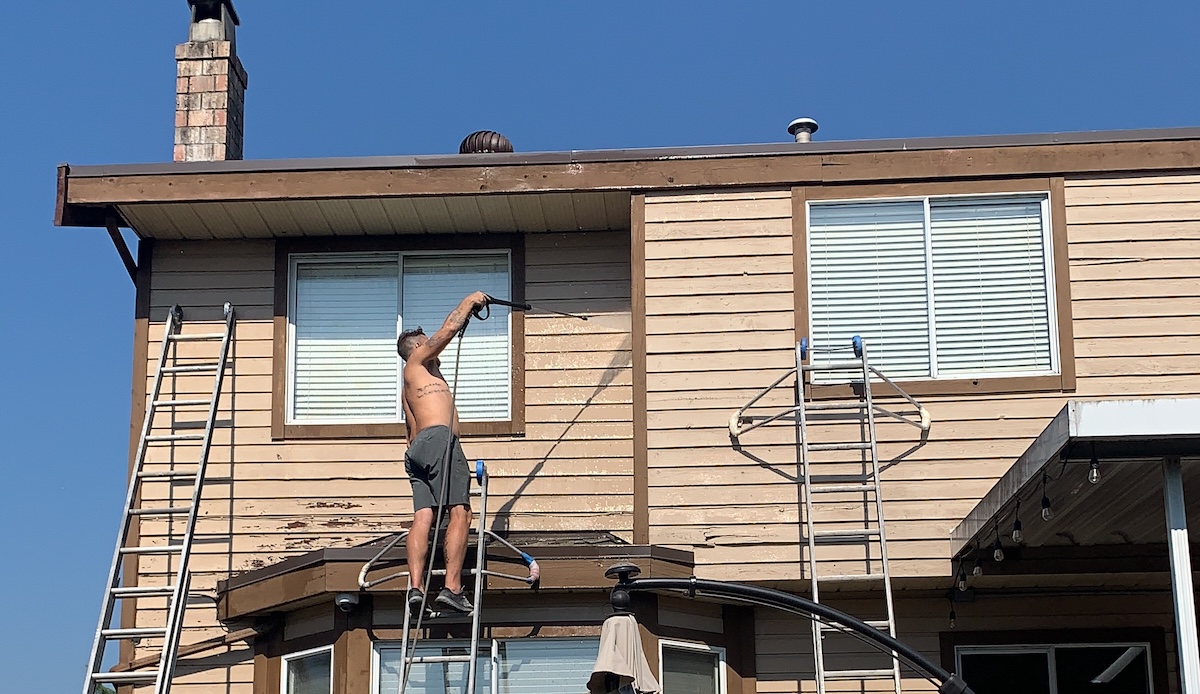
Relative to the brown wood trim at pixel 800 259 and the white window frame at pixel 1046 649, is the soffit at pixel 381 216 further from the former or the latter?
the white window frame at pixel 1046 649

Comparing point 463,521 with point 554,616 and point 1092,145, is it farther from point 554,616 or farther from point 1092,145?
point 1092,145

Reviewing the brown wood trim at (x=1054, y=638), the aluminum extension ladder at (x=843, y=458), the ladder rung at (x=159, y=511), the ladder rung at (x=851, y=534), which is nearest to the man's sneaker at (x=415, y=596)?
the ladder rung at (x=159, y=511)

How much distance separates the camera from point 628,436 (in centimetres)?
1273

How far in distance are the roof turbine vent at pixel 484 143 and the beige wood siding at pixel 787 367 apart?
1.64 meters

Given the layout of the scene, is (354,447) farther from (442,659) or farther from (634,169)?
(634,169)

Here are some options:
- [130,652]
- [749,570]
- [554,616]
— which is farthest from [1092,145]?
[130,652]

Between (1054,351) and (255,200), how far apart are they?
5.88m

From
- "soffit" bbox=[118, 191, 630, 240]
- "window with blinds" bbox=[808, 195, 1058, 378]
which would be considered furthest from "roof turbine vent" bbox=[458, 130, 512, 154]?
"window with blinds" bbox=[808, 195, 1058, 378]

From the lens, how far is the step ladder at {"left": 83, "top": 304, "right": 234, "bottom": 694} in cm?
1109

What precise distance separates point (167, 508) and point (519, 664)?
3.04 m

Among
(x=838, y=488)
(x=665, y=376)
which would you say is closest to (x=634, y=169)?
(x=665, y=376)

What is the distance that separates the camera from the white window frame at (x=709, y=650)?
11.2 m

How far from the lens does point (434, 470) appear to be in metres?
10.7

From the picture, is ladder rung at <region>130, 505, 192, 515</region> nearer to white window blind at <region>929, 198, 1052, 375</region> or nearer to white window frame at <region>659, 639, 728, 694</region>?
white window frame at <region>659, 639, 728, 694</region>
